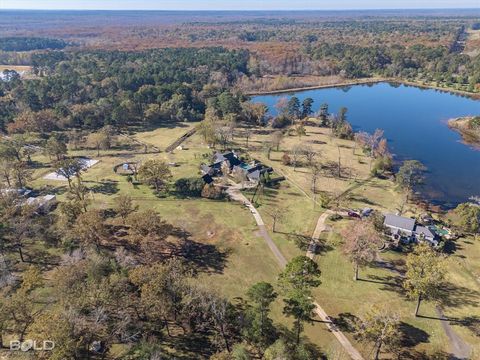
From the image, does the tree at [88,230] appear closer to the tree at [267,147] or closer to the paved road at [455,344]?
the paved road at [455,344]

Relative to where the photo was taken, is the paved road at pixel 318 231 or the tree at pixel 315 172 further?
the tree at pixel 315 172

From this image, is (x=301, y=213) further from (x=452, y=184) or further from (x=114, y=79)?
(x=114, y=79)

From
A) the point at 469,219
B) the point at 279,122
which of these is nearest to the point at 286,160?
the point at 279,122

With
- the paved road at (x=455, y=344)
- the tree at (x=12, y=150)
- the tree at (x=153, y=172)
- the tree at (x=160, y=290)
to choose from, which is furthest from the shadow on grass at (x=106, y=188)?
the paved road at (x=455, y=344)

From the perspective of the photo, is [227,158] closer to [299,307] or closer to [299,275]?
[299,275]

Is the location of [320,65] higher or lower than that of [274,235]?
higher

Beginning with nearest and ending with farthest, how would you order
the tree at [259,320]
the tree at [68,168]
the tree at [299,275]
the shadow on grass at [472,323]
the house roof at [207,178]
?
the tree at [259,320] → the tree at [299,275] → the shadow on grass at [472,323] → the tree at [68,168] → the house roof at [207,178]

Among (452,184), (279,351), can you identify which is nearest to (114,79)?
(452,184)
